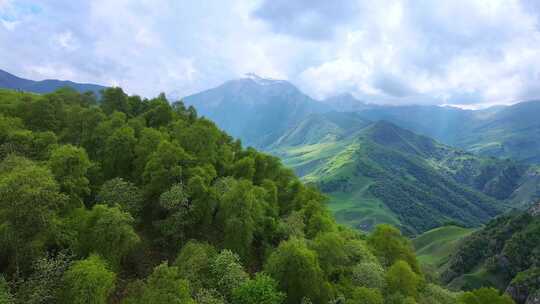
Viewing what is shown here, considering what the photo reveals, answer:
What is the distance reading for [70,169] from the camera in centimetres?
6525

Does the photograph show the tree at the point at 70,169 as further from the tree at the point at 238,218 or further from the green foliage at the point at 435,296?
the green foliage at the point at 435,296

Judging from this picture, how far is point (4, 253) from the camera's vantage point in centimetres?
5050

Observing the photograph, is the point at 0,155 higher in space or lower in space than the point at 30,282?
higher

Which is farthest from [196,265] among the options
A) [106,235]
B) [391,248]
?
[391,248]

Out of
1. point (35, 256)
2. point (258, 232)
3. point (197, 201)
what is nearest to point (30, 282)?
point (35, 256)

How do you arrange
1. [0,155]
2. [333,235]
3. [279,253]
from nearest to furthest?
1. [279,253]
2. [0,155]
3. [333,235]

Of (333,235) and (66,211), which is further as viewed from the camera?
(333,235)

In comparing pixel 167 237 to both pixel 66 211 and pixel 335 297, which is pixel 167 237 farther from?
pixel 335 297

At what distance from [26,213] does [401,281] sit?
67756mm

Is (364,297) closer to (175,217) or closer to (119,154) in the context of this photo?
(175,217)

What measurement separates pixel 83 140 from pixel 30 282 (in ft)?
167

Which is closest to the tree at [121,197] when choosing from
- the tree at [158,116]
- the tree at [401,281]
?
the tree at [158,116]

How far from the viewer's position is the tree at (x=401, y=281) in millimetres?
75625

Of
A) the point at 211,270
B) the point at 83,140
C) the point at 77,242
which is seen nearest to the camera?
the point at 77,242
